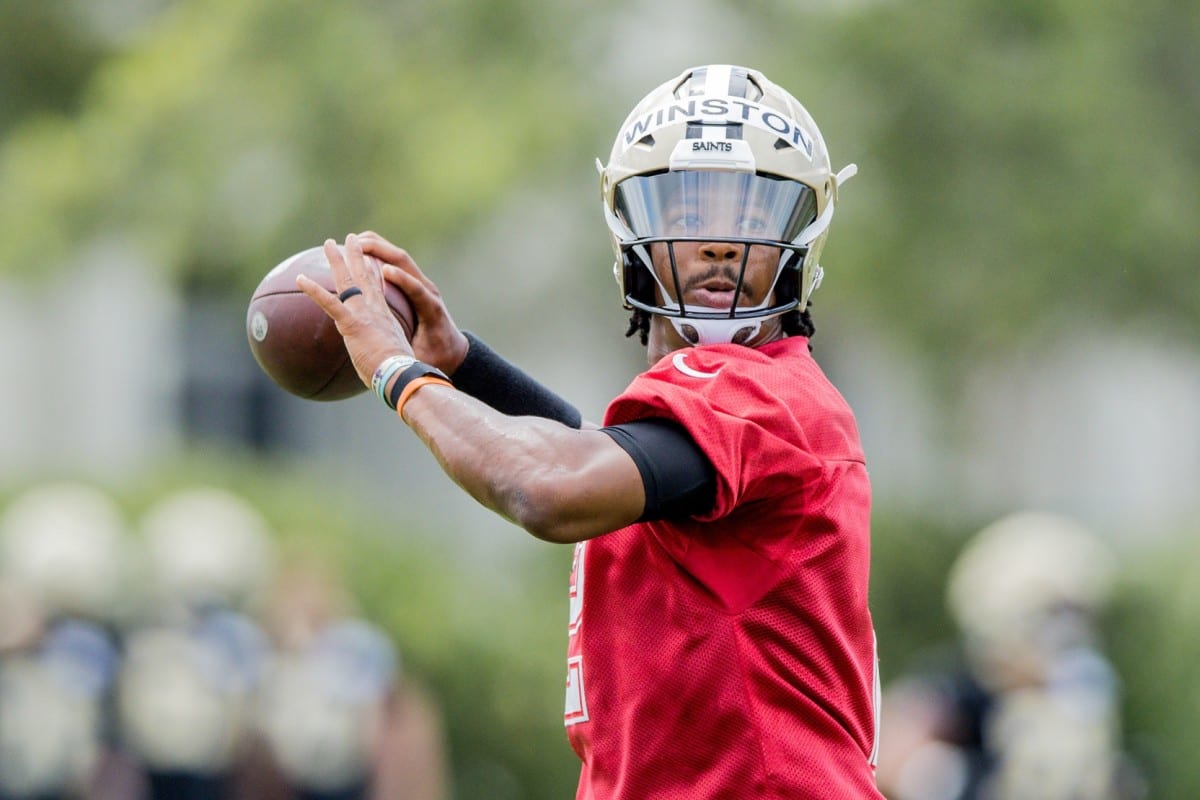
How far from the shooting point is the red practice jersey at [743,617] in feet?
12.4

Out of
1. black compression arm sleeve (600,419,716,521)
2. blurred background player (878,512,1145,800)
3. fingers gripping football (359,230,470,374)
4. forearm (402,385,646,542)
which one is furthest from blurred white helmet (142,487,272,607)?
black compression arm sleeve (600,419,716,521)

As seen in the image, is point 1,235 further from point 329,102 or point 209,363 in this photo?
point 209,363

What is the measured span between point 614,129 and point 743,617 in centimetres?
928

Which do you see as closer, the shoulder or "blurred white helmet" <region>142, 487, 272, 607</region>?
the shoulder

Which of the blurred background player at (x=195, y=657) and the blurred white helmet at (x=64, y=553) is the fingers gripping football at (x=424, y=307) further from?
the blurred white helmet at (x=64, y=553)

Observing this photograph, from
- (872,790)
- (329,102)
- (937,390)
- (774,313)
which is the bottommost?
(872,790)

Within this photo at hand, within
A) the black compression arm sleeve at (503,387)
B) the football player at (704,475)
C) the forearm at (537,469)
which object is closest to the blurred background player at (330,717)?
the black compression arm sleeve at (503,387)

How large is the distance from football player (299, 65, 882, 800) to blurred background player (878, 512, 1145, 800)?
5195 mm

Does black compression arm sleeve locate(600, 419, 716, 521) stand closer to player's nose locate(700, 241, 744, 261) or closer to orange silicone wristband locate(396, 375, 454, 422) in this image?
orange silicone wristband locate(396, 375, 454, 422)

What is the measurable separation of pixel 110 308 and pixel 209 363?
1.06 m

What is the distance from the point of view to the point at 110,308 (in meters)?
19.5

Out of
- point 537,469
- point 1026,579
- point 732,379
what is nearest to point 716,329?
point 732,379

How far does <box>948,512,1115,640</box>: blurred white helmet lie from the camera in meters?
9.65

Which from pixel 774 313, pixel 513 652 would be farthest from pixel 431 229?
pixel 774 313
